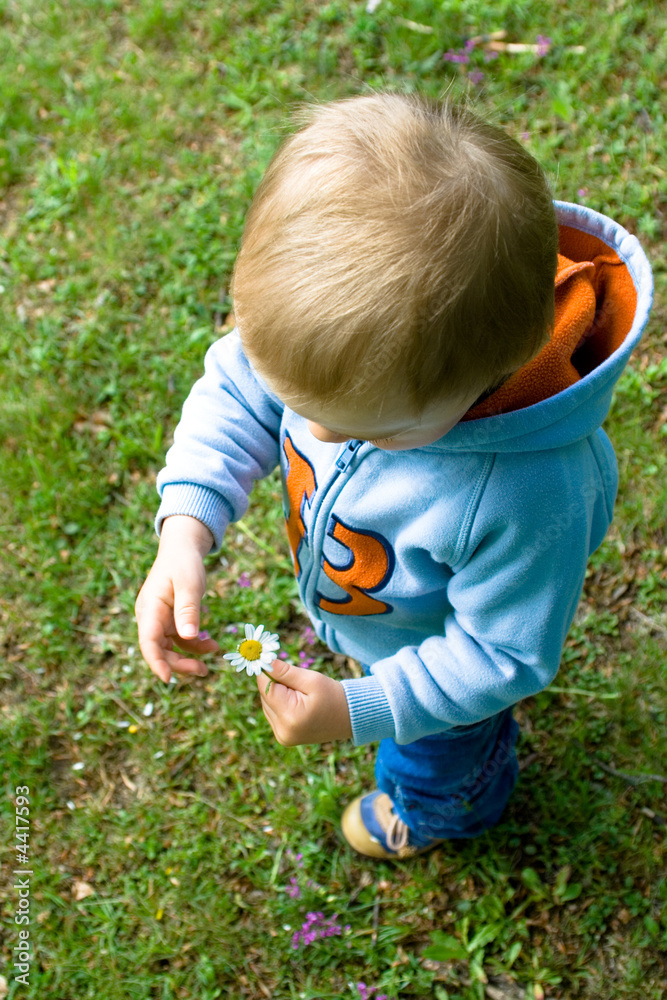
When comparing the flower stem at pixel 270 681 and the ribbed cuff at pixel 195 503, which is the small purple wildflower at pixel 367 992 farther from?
the ribbed cuff at pixel 195 503

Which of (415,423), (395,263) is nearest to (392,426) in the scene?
(415,423)

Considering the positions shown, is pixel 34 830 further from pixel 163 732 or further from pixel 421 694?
pixel 421 694

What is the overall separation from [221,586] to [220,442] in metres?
0.94

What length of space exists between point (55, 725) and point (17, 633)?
1.02 feet

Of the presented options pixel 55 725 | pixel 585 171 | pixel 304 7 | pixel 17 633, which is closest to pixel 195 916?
pixel 55 725

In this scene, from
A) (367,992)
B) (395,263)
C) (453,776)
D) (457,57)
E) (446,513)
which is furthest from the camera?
(457,57)

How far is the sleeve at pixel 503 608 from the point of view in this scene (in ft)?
3.82

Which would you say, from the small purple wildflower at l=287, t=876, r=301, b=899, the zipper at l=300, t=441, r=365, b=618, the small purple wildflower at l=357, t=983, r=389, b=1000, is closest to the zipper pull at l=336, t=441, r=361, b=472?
the zipper at l=300, t=441, r=365, b=618

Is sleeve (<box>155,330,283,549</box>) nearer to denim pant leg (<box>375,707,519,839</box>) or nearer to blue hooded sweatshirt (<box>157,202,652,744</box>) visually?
blue hooded sweatshirt (<box>157,202,652,744</box>)

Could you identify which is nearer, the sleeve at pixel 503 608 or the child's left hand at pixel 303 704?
the sleeve at pixel 503 608

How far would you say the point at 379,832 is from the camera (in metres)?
1.97

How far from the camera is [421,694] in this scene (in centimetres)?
135

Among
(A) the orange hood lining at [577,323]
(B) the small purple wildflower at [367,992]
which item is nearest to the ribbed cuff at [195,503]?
(A) the orange hood lining at [577,323]

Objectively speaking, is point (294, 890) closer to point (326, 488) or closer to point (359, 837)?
point (359, 837)
